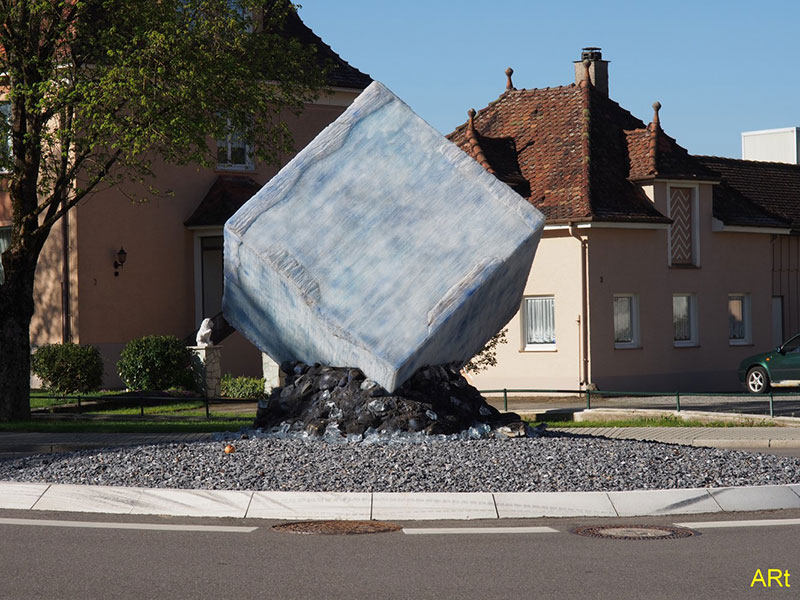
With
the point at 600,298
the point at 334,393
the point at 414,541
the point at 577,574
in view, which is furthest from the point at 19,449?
the point at 600,298

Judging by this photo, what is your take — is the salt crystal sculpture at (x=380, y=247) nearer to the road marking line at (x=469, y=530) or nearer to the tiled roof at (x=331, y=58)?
the road marking line at (x=469, y=530)

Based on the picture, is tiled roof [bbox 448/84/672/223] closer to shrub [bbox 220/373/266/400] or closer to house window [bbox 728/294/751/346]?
house window [bbox 728/294/751/346]

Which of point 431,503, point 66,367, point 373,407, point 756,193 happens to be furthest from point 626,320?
point 431,503

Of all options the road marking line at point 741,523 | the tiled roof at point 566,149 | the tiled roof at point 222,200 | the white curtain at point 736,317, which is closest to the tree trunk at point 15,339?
the tiled roof at point 222,200

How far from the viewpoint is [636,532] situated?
9.02 metres

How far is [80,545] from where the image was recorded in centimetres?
862

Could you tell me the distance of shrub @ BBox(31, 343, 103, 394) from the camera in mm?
27844

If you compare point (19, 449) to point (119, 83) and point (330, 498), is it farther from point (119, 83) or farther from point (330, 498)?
point (330, 498)

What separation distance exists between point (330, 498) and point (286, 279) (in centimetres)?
381

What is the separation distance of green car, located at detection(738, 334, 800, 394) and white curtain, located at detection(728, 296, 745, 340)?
150 inches

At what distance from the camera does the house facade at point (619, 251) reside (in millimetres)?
30672

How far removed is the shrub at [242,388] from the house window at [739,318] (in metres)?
13.6

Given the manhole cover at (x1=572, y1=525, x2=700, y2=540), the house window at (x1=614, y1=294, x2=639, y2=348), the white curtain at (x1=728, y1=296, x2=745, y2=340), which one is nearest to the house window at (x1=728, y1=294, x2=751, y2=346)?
the white curtain at (x1=728, y1=296, x2=745, y2=340)

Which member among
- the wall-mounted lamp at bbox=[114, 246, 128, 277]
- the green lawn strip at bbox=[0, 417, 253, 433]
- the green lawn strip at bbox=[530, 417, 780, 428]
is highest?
the wall-mounted lamp at bbox=[114, 246, 128, 277]
